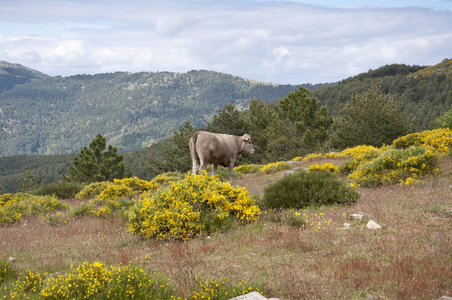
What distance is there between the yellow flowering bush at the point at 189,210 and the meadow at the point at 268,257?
0.24 metres

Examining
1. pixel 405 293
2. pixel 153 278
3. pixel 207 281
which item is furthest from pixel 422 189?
pixel 153 278

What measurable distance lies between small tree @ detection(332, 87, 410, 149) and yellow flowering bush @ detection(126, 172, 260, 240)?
36.7m

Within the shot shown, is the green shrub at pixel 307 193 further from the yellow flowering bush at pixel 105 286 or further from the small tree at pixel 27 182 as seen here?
the small tree at pixel 27 182

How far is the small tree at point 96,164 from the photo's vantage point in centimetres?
5436

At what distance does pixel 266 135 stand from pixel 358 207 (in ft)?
136

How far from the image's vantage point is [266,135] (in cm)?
5034

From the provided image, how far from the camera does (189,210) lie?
27.3 feet

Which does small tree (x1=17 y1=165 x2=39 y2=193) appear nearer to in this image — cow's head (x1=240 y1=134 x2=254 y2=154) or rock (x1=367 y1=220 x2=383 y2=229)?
cow's head (x1=240 y1=134 x2=254 y2=154)

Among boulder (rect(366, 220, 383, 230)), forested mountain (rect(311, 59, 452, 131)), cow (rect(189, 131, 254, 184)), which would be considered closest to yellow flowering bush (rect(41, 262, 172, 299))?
boulder (rect(366, 220, 383, 230))

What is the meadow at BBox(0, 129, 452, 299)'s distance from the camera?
4731mm

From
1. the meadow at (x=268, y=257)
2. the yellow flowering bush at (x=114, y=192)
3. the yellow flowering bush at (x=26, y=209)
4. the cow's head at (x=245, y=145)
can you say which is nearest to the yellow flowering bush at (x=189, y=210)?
Result: the meadow at (x=268, y=257)

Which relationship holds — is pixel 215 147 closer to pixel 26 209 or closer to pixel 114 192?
pixel 114 192

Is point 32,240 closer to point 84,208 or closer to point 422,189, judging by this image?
point 84,208

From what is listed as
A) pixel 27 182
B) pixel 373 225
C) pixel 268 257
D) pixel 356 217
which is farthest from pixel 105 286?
pixel 27 182
